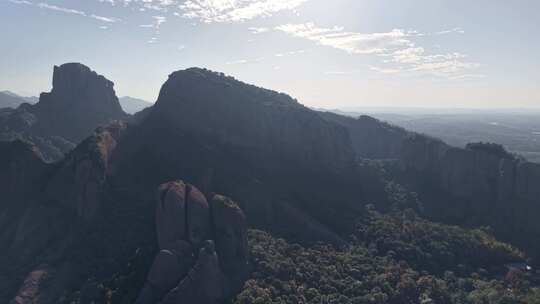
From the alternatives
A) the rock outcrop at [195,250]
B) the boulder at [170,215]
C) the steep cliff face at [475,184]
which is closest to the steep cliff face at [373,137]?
the steep cliff face at [475,184]

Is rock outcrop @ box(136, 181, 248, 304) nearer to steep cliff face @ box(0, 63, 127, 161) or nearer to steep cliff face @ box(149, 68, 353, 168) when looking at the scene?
steep cliff face @ box(149, 68, 353, 168)

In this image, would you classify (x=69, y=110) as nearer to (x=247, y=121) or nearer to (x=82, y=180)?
(x=247, y=121)

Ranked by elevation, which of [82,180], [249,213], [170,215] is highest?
[82,180]

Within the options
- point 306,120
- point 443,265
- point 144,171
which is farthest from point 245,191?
point 443,265

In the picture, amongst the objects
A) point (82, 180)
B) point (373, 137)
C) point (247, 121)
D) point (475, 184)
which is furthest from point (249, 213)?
point (373, 137)

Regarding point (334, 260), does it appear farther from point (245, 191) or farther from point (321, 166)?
point (321, 166)

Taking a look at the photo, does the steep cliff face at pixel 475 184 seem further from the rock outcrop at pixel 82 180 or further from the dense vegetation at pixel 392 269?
the rock outcrop at pixel 82 180
